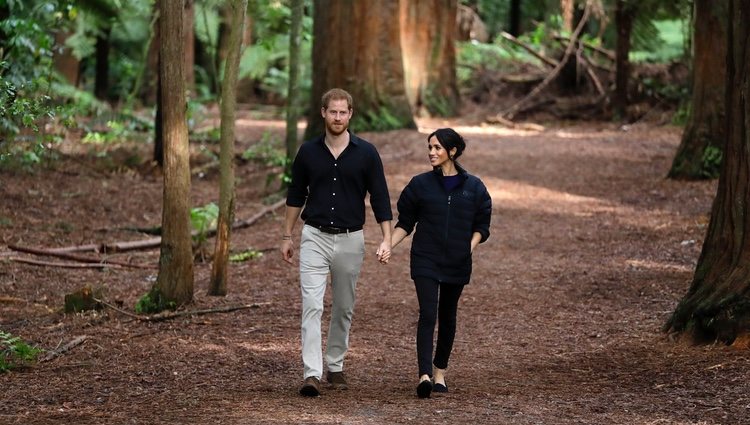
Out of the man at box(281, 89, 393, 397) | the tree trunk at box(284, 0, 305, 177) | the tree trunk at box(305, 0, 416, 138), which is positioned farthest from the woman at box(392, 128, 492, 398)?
the tree trunk at box(305, 0, 416, 138)

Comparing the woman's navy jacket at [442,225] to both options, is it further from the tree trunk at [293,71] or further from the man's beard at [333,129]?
the tree trunk at [293,71]

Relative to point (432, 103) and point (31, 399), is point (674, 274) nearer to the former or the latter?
point (31, 399)

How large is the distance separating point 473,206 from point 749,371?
7.12ft

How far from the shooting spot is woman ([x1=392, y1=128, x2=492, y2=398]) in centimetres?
723

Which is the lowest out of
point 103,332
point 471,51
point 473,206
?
point 103,332

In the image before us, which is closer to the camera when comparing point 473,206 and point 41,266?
point 473,206

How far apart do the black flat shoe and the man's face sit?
1.72 m

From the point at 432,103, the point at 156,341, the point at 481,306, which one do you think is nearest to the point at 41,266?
the point at 156,341

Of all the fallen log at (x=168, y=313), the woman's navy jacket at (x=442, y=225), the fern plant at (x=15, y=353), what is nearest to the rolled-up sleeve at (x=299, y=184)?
the woman's navy jacket at (x=442, y=225)

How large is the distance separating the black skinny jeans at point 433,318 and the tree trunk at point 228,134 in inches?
140

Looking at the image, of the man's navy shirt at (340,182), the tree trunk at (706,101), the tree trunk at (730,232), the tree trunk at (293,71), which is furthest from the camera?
the tree trunk at (706,101)

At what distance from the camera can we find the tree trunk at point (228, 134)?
10.2 m

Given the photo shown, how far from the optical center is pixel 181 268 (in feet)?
32.7

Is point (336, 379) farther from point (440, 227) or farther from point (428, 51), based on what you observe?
point (428, 51)
